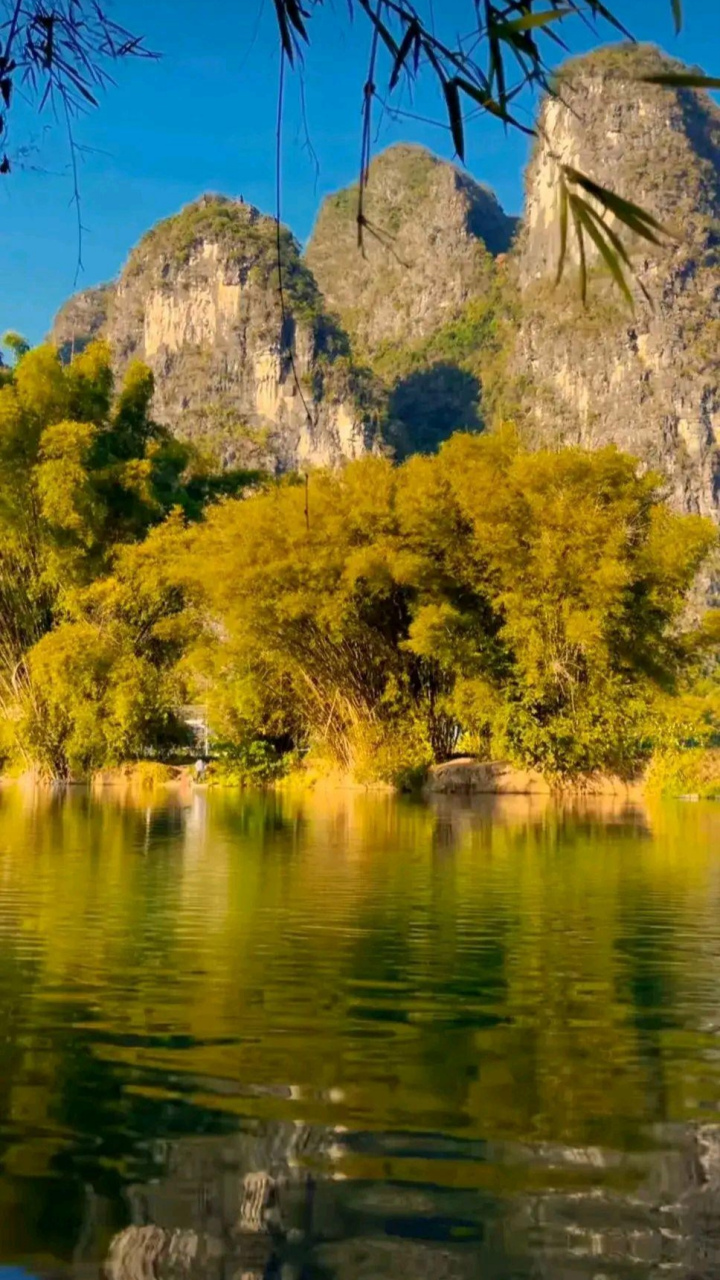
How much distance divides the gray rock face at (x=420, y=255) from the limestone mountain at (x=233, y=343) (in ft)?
38.1

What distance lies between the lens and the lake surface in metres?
1.98

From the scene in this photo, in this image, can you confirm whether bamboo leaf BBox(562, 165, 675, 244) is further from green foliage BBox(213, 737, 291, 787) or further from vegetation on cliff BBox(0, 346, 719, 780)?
green foliage BBox(213, 737, 291, 787)

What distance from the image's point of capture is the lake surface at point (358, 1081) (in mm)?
1979

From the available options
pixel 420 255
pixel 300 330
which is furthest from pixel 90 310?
pixel 300 330

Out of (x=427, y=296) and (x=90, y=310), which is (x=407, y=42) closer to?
(x=427, y=296)

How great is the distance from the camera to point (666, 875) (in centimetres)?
797

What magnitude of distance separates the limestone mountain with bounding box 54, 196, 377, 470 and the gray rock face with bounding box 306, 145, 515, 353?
11605 mm

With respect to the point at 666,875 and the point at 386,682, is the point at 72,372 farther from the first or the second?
the point at 666,875

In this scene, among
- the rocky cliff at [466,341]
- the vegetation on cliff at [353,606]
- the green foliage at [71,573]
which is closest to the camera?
the vegetation on cliff at [353,606]

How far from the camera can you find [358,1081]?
115 inches

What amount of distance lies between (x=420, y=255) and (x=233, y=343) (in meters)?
25.4

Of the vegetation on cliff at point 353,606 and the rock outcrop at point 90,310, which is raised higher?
the rock outcrop at point 90,310

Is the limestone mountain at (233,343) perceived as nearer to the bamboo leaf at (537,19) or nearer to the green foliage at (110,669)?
the green foliage at (110,669)

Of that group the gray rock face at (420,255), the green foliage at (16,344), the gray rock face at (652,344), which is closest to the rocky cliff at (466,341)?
the gray rock face at (652,344)
